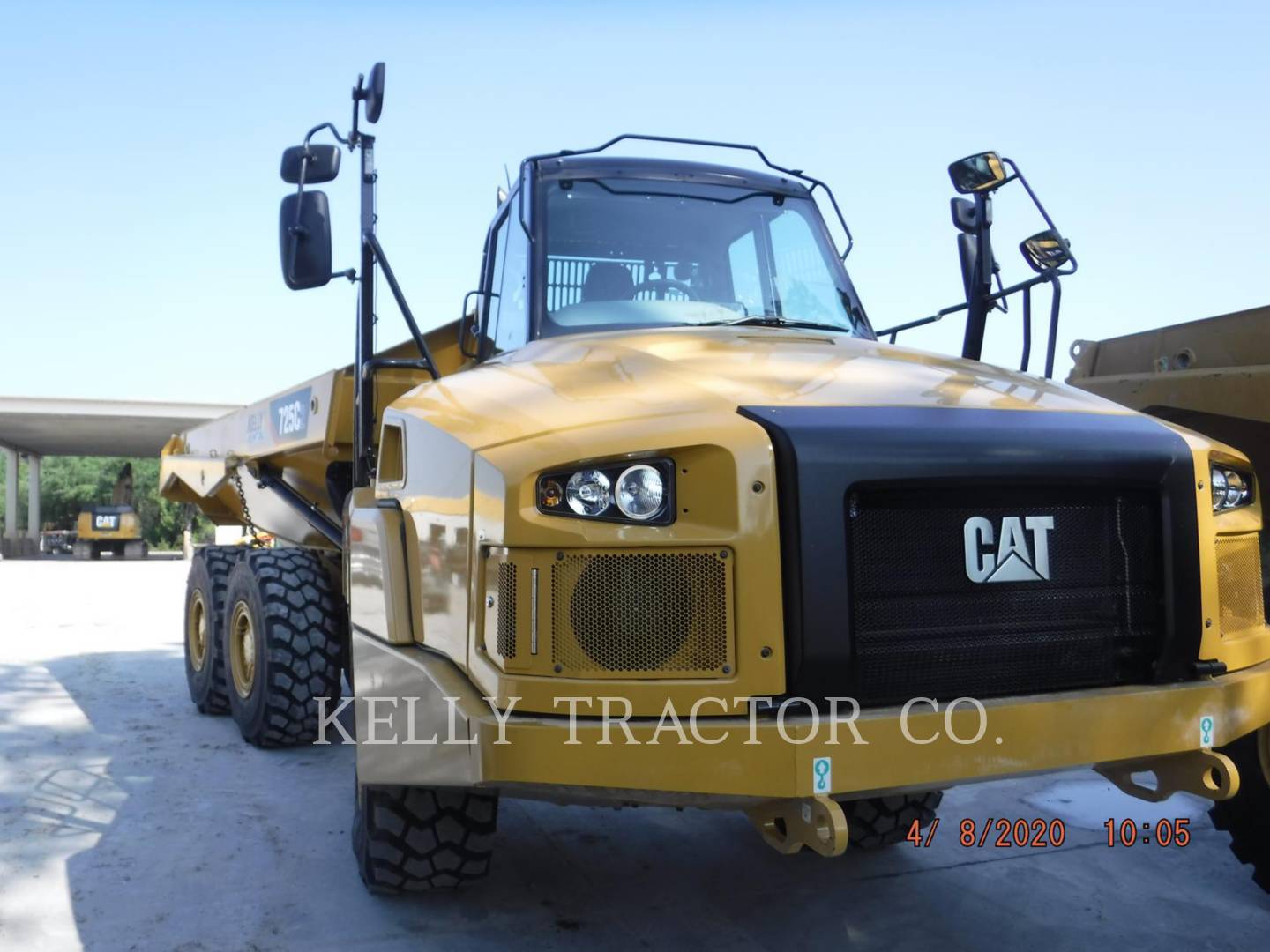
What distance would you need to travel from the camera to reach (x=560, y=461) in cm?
240

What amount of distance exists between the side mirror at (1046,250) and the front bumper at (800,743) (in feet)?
4.64

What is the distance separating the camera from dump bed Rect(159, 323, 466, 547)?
4945 millimetres

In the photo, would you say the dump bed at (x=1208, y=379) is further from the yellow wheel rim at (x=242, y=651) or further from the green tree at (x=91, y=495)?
the green tree at (x=91, y=495)

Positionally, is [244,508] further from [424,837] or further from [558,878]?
[424,837]

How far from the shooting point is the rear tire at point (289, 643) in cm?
529

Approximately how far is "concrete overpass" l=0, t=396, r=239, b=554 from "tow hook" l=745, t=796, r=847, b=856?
77.8 feet

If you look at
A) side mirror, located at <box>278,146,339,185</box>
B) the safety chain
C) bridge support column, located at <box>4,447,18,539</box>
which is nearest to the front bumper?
side mirror, located at <box>278,146,339,185</box>

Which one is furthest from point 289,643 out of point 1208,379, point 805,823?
point 1208,379

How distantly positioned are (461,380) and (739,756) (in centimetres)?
144

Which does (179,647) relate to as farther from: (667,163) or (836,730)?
(836,730)

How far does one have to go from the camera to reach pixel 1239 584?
290 cm

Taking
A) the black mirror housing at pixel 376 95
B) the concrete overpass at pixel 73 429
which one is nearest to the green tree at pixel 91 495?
the concrete overpass at pixel 73 429

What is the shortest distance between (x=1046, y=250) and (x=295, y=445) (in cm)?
382

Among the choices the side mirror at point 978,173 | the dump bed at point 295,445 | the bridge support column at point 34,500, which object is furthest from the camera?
the bridge support column at point 34,500
